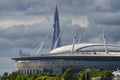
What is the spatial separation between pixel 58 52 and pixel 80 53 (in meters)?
14.9

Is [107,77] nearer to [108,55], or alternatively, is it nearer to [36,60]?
[108,55]

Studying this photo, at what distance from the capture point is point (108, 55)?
177875mm

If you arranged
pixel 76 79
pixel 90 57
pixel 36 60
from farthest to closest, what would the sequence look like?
pixel 36 60 → pixel 90 57 → pixel 76 79

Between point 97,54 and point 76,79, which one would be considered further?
point 97,54

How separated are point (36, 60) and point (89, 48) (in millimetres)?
19620

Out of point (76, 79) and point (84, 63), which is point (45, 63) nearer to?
point (84, 63)

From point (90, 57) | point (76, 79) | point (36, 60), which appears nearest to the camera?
point (76, 79)

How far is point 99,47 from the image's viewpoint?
196000mm

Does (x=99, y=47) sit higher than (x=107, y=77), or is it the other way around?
(x=99, y=47)

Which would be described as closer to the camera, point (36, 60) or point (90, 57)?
point (90, 57)

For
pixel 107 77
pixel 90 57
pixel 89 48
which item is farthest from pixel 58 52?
pixel 107 77

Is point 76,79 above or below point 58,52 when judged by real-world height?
below

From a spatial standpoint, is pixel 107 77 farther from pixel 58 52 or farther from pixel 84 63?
pixel 58 52

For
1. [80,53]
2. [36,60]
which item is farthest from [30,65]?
[80,53]
